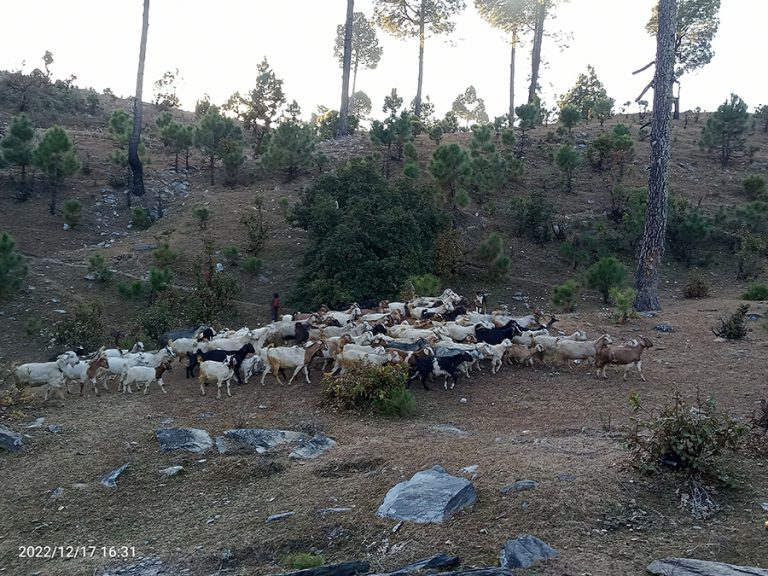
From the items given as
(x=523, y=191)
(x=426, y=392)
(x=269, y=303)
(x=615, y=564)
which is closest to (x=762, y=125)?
(x=523, y=191)

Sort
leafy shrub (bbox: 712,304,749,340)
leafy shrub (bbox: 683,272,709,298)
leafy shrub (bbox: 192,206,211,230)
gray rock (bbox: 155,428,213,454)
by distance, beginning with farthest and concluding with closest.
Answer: leafy shrub (bbox: 192,206,211,230)
leafy shrub (bbox: 683,272,709,298)
leafy shrub (bbox: 712,304,749,340)
gray rock (bbox: 155,428,213,454)

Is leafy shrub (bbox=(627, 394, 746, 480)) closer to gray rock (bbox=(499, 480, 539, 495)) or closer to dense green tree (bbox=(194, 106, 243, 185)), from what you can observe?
gray rock (bbox=(499, 480, 539, 495))

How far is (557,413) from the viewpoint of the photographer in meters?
9.62

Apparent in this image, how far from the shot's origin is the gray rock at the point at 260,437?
8484mm

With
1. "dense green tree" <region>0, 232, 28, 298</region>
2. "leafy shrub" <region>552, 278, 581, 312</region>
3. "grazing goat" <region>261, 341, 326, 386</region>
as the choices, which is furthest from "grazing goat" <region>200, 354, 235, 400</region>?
"leafy shrub" <region>552, 278, 581, 312</region>

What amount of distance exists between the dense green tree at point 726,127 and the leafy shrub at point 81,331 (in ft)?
94.3

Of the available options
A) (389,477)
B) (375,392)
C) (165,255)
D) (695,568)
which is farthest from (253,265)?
(695,568)

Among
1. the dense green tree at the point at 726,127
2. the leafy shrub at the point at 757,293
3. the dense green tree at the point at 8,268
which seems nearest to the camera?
the dense green tree at the point at 8,268

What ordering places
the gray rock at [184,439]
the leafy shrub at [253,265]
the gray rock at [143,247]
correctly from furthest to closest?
the gray rock at [143,247], the leafy shrub at [253,265], the gray rock at [184,439]

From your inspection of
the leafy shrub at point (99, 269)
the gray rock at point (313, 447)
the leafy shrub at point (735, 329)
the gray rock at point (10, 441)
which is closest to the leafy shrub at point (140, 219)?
the leafy shrub at point (99, 269)

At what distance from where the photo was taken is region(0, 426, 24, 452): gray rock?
8.66 m

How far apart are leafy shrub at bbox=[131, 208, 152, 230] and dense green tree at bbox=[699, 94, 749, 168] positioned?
25.8m

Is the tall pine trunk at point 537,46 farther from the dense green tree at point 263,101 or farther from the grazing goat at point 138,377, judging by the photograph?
the grazing goat at point 138,377

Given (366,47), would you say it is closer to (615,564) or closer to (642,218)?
(642,218)
